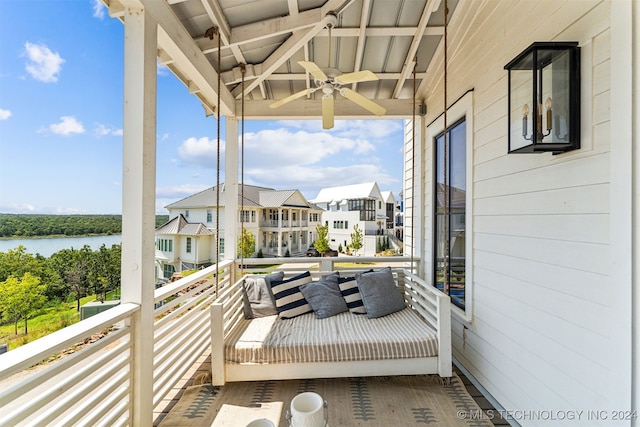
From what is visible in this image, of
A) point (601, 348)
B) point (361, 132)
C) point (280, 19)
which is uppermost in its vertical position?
point (361, 132)

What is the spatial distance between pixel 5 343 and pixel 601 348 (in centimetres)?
278

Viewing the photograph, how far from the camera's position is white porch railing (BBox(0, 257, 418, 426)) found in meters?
1.12

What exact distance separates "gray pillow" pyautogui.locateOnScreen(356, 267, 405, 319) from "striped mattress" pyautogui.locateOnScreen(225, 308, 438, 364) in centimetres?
32

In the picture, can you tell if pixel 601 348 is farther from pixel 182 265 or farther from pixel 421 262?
pixel 182 265

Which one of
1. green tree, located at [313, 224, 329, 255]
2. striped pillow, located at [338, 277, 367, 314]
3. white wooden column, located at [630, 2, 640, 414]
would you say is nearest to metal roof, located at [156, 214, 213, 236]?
striped pillow, located at [338, 277, 367, 314]

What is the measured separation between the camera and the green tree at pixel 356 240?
22.2 ft

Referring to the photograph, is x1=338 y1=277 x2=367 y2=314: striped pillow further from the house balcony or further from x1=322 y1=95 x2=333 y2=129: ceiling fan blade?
x1=322 y1=95 x2=333 y2=129: ceiling fan blade

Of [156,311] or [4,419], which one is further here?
[156,311]

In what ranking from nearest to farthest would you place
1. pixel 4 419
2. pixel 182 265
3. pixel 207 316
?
pixel 4 419
pixel 207 316
pixel 182 265

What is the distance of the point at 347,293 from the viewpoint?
313 centimetres

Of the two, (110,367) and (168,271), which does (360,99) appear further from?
(110,367)

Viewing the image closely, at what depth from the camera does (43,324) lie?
158 cm

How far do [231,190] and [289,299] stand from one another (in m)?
1.57

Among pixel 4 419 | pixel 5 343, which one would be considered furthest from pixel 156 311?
pixel 4 419
